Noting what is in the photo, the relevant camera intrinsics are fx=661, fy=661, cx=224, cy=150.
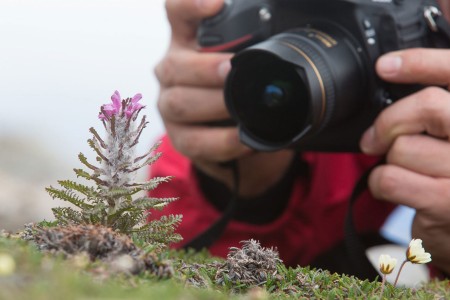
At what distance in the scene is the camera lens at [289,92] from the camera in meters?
2.31

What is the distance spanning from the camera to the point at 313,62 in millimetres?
2254

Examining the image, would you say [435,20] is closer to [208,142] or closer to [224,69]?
[224,69]

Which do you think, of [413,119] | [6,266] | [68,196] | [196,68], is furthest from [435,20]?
[6,266]

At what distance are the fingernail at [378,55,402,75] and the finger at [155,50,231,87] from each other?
68 cm

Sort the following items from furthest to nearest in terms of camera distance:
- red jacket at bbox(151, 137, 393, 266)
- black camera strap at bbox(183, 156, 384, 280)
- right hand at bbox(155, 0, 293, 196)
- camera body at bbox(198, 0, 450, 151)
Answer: red jacket at bbox(151, 137, 393, 266) → right hand at bbox(155, 0, 293, 196) → black camera strap at bbox(183, 156, 384, 280) → camera body at bbox(198, 0, 450, 151)

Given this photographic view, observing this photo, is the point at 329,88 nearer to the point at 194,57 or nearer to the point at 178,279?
the point at 194,57

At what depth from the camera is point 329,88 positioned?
2340 millimetres

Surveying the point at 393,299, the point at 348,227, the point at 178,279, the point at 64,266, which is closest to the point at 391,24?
the point at 348,227

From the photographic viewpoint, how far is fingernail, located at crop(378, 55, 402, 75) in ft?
8.45

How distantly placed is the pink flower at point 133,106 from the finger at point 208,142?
1.83 metres

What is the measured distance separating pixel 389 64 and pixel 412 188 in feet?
1.68

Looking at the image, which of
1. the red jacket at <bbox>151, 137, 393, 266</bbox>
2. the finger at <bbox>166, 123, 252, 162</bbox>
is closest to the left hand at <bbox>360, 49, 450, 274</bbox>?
the finger at <bbox>166, 123, 252, 162</bbox>

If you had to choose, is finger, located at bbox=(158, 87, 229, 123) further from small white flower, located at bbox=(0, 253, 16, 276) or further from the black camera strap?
small white flower, located at bbox=(0, 253, 16, 276)

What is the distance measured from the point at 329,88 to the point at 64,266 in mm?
1494
